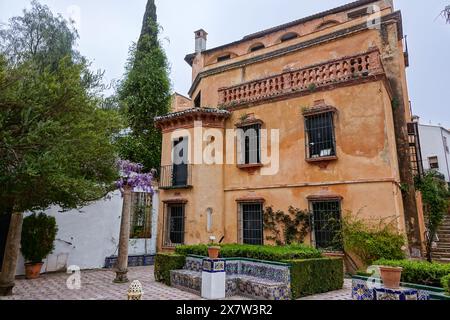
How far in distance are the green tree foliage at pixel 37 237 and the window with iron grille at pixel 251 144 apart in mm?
7938

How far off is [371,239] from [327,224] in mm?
1574

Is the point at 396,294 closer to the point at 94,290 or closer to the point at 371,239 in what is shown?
the point at 371,239

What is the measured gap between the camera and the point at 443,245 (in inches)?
537

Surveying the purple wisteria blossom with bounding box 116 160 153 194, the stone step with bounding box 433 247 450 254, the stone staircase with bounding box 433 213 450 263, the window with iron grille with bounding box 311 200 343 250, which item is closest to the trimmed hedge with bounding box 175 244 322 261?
the window with iron grille with bounding box 311 200 343 250

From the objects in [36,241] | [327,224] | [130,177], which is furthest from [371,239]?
[36,241]

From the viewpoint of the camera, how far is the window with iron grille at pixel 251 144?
13352 mm

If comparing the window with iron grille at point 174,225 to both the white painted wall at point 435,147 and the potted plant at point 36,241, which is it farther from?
the white painted wall at point 435,147

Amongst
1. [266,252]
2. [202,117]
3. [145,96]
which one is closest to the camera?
[266,252]

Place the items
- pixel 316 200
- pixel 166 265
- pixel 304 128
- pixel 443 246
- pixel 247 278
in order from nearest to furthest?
pixel 247 278
pixel 166 265
pixel 316 200
pixel 304 128
pixel 443 246

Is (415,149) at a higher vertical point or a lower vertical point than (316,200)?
higher

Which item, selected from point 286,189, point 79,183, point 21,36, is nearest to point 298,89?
point 286,189

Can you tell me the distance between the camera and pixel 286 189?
40.0 feet

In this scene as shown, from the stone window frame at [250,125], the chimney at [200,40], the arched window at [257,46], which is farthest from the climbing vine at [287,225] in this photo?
the chimney at [200,40]

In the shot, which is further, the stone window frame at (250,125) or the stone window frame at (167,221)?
the stone window frame at (167,221)
